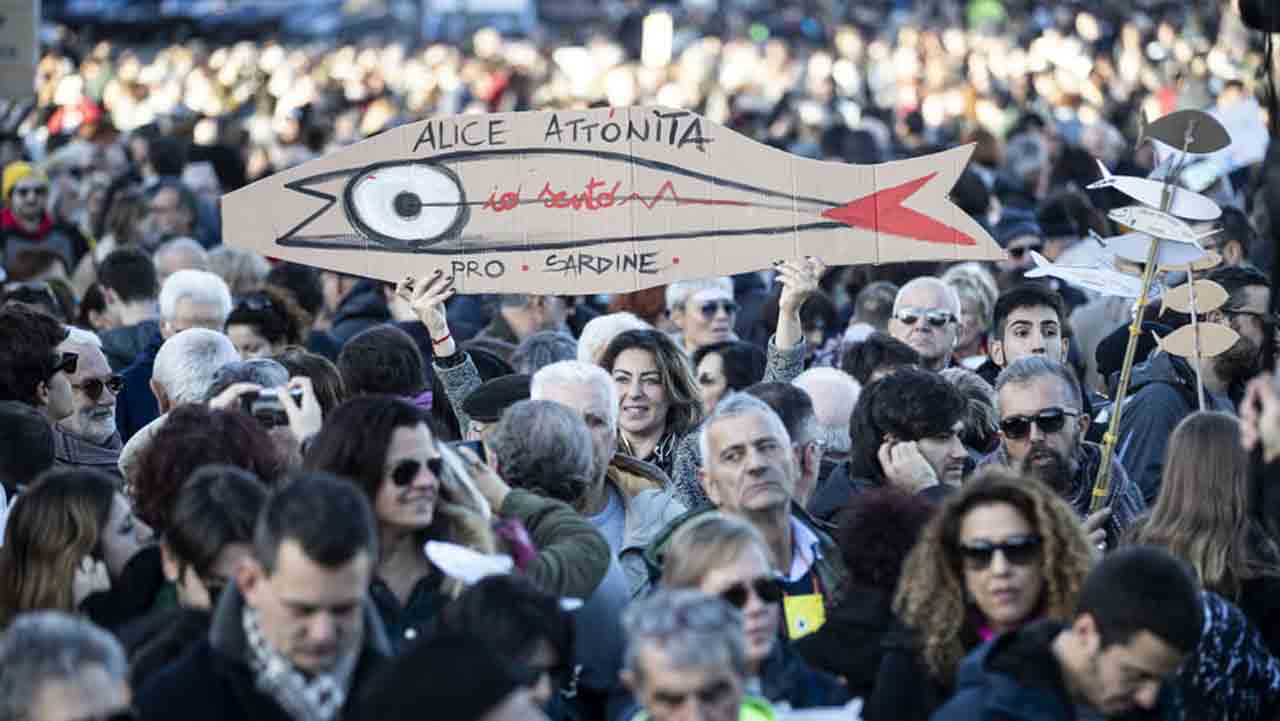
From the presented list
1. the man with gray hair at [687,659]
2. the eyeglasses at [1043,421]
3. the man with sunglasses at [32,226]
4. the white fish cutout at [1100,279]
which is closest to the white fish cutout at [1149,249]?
the white fish cutout at [1100,279]

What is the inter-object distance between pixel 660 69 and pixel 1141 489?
2509 centimetres

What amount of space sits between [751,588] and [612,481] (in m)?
1.82

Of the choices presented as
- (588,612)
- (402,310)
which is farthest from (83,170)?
(588,612)

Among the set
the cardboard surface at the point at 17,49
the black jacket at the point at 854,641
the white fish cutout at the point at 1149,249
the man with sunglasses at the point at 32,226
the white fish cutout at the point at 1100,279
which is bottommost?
the black jacket at the point at 854,641

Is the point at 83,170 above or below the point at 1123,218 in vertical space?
above

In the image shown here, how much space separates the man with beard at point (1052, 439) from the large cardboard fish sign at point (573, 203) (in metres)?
0.62

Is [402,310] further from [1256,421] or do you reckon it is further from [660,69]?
[660,69]

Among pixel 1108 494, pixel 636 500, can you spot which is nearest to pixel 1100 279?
pixel 1108 494

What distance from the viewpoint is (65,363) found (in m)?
8.24

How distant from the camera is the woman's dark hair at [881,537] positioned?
5781 millimetres

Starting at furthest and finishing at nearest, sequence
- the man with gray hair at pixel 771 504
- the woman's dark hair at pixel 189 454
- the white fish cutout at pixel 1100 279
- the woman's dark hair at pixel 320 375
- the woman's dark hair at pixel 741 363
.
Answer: the woman's dark hair at pixel 741 363, the woman's dark hair at pixel 320 375, the white fish cutout at pixel 1100 279, the man with gray hair at pixel 771 504, the woman's dark hair at pixel 189 454

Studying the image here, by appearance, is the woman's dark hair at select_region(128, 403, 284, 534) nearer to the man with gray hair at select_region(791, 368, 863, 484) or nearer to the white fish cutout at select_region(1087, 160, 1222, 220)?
the man with gray hair at select_region(791, 368, 863, 484)

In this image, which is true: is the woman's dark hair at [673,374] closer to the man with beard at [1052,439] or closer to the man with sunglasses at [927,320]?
the man with beard at [1052,439]

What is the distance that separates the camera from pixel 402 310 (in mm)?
11898
